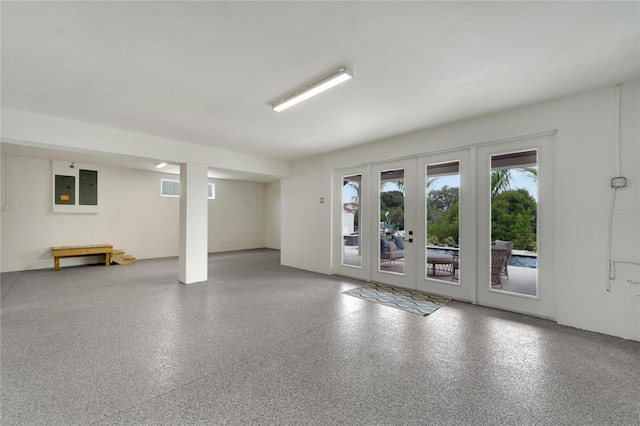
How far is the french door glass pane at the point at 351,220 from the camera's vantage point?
570 centimetres

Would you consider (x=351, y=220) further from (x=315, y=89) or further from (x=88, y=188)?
(x=88, y=188)

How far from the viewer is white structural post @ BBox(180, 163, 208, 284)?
5.18 m

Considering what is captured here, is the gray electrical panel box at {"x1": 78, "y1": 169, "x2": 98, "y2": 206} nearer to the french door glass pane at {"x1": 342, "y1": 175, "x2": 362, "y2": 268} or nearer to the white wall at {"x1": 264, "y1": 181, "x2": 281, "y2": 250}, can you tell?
the white wall at {"x1": 264, "y1": 181, "x2": 281, "y2": 250}

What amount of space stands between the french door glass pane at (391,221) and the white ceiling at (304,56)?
55.1 inches

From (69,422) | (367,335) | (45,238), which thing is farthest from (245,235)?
(69,422)

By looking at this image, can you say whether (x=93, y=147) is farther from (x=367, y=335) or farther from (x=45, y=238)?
(x=367, y=335)

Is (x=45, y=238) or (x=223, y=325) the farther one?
(x=45, y=238)

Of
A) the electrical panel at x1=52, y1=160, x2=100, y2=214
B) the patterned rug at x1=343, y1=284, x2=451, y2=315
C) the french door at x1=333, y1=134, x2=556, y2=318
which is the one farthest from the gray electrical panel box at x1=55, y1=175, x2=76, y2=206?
the patterned rug at x1=343, y1=284, x2=451, y2=315

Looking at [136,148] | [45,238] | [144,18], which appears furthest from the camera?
[45,238]

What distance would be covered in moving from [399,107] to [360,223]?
2.58m

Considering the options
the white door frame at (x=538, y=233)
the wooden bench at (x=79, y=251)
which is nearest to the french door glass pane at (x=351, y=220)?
the white door frame at (x=538, y=233)

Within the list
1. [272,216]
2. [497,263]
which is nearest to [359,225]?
[497,263]

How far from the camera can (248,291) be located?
4.77 metres

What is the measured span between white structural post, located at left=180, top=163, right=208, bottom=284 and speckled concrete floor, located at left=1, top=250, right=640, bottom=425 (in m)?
1.15
